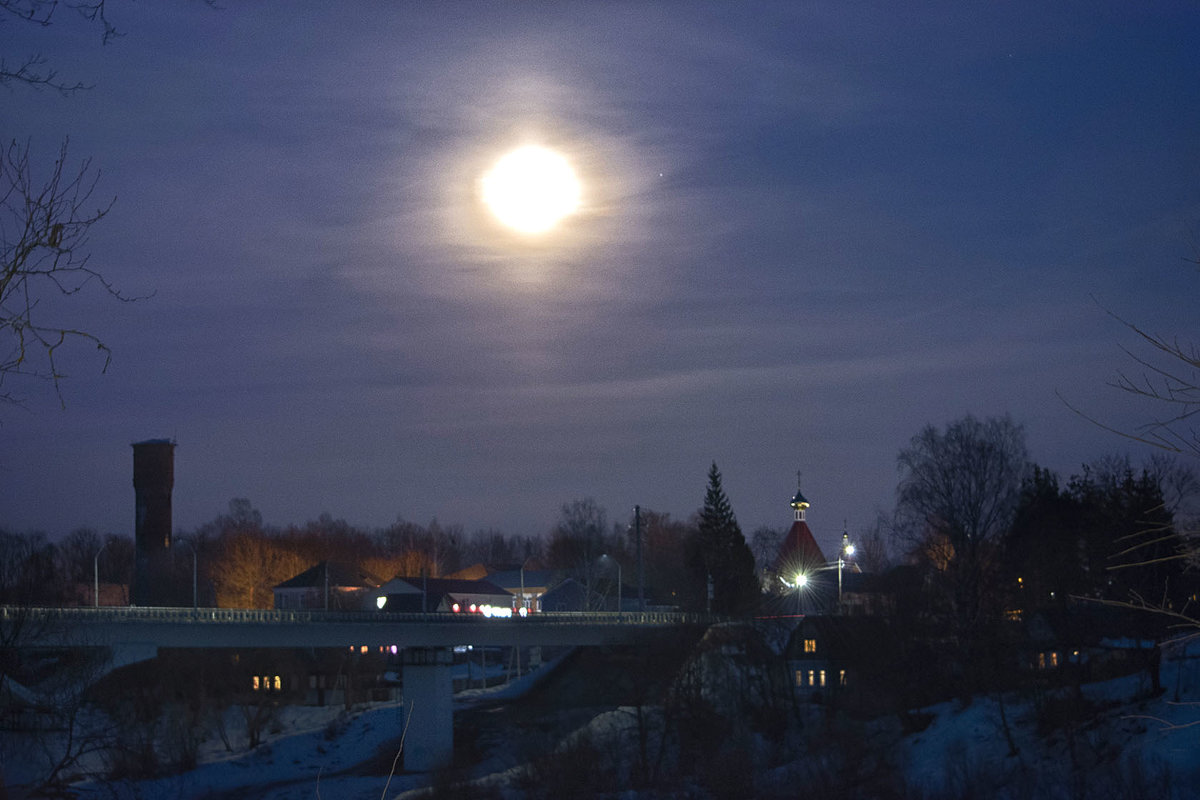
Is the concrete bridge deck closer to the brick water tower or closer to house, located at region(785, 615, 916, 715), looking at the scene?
house, located at region(785, 615, 916, 715)

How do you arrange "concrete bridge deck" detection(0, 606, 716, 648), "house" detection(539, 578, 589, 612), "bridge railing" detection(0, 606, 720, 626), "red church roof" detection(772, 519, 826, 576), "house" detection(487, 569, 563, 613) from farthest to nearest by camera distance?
"house" detection(487, 569, 563, 613) < "house" detection(539, 578, 589, 612) < "red church roof" detection(772, 519, 826, 576) < "concrete bridge deck" detection(0, 606, 716, 648) < "bridge railing" detection(0, 606, 720, 626)

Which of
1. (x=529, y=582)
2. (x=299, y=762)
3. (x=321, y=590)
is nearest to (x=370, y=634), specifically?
(x=299, y=762)

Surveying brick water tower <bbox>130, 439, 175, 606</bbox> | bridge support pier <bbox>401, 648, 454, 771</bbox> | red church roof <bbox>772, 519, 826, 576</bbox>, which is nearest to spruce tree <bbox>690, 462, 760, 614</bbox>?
red church roof <bbox>772, 519, 826, 576</bbox>

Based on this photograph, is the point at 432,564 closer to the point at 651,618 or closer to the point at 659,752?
the point at 651,618

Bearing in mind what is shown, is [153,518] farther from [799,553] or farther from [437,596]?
[799,553]

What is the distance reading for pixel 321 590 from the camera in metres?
128

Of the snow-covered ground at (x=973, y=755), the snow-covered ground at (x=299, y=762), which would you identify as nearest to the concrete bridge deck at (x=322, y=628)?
the snow-covered ground at (x=299, y=762)

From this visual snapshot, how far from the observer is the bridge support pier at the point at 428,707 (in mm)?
74250

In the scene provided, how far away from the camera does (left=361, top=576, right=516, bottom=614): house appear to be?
386 feet

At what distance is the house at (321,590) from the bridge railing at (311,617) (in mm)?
40111

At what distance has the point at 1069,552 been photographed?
7438cm

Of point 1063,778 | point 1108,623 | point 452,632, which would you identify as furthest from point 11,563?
point 1108,623

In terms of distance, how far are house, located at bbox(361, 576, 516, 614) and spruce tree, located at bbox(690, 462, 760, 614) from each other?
78.2ft

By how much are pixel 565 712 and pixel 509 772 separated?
2204cm
